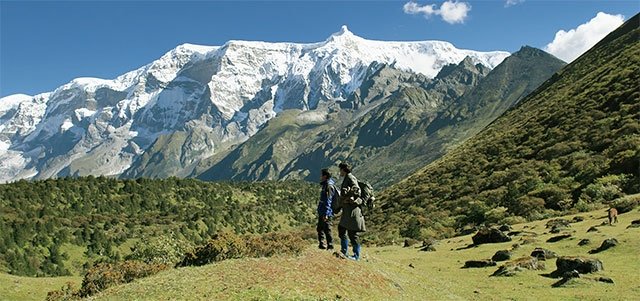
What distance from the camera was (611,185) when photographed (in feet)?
169

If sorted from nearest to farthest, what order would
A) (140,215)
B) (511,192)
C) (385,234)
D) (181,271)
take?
1. (181,271)
2. (511,192)
3. (385,234)
4. (140,215)

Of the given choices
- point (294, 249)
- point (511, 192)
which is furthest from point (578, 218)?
point (294, 249)

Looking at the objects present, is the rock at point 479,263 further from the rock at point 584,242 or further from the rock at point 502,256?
the rock at point 584,242

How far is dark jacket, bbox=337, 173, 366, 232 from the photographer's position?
78.8 feet

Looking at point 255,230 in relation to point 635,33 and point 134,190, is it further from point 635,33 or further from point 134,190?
point 635,33

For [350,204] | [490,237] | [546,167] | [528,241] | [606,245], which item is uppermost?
[350,204]

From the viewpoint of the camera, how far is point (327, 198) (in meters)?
24.7

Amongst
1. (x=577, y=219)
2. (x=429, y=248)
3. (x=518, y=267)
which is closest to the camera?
(x=518, y=267)

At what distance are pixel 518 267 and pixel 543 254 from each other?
12.1 feet

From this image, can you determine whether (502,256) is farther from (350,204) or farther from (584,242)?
(350,204)

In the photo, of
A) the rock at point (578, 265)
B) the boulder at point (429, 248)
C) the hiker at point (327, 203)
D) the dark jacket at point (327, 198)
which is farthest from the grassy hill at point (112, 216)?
the rock at point (578, 265)

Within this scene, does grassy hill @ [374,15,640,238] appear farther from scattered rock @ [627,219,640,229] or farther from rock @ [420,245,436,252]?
scattered rock @ [627,219,640,229]

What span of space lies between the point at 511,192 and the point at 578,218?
17408mm

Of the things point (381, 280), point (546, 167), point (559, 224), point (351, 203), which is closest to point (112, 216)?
point (546, 167)
